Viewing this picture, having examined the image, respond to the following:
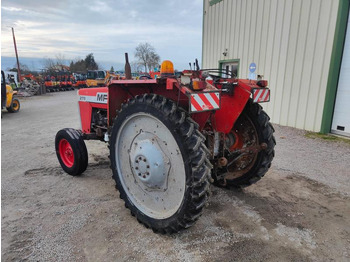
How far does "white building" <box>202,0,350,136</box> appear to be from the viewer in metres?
6.06

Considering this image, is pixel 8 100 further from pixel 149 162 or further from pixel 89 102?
pixel 149 162

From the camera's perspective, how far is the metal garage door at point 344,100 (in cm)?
598

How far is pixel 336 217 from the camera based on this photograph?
2.77 m

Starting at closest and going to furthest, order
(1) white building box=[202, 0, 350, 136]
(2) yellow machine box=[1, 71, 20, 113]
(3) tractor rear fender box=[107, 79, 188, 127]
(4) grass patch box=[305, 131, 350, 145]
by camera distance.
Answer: (3) tractor rear fender box=[107, 79, 188, 127] → (4) grass patch box=[305, 131, 350, 145] → (1) white building box=[202, 0, 350, 136] → (2) yellow machine box=[1, 71, 20, 113]

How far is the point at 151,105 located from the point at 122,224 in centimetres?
133

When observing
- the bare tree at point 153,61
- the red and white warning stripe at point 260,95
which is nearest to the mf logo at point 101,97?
the red and white warning stripe at point 260,95

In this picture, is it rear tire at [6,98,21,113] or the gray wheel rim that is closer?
the gray wheel rim

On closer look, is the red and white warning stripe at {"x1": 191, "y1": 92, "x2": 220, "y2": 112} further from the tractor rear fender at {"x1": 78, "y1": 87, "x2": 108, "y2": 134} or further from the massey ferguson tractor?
the tractor rear fender at {"x1": 78, "y1": 87, "x2": 108, "y2": 134}

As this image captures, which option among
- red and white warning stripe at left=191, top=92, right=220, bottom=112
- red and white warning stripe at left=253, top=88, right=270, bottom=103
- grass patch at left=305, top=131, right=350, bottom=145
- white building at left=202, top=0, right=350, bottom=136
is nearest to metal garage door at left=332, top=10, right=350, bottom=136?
white building at left=202, top=0, right=350, bottom=136

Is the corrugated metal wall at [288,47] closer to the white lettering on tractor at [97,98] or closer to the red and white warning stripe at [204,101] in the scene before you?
the red and white warning stripe at [204,101]

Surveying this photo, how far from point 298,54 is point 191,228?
6.25 meters

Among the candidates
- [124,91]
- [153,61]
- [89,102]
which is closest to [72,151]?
[89,102]

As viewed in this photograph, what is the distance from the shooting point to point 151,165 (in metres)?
2.35

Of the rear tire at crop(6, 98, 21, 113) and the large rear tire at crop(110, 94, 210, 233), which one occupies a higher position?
the large rear tire at crop(110, 94, 210, 233)
